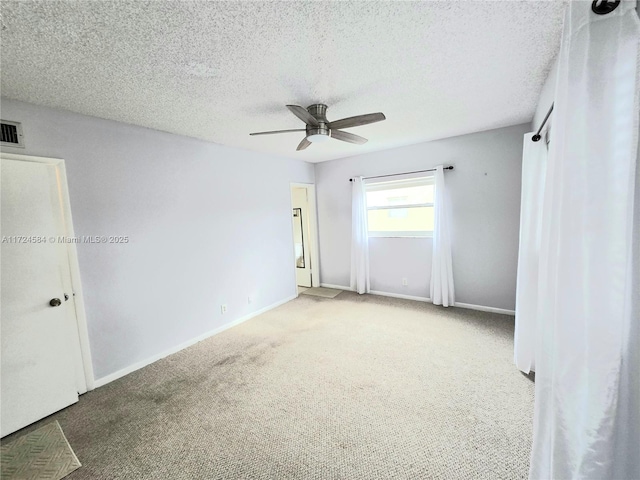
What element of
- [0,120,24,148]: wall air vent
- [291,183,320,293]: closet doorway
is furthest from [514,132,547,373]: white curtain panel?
[0,120,24,148]: wall air vent

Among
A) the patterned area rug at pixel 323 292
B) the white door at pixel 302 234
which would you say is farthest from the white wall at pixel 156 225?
the white door at pixel 302 234

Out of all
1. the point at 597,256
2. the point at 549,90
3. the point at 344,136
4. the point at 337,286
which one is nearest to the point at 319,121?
the point at 344,136

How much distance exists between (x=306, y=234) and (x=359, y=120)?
3421 millimetres

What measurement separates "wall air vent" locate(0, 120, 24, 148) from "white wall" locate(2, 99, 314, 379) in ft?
0.12

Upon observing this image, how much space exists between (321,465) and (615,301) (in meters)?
1.64

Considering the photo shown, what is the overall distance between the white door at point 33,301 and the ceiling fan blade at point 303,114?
2.08 m

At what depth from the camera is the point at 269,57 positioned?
1.61 m

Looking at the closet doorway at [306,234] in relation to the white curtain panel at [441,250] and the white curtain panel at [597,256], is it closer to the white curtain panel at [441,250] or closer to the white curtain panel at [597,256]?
the white curtain panel at [441,250]

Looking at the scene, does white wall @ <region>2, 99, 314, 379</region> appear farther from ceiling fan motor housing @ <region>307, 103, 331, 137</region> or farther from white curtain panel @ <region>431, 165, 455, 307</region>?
white curtain panel @ <region>431, 165, 455, 307</region>

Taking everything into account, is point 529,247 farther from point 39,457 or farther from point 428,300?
point 39,457

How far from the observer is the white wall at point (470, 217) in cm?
342

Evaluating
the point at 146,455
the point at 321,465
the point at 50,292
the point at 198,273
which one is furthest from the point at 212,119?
the point at 321,465

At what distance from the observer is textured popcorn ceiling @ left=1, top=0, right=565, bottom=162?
1.26 m

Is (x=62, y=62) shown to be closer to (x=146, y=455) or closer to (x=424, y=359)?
(x=146, y=455)
